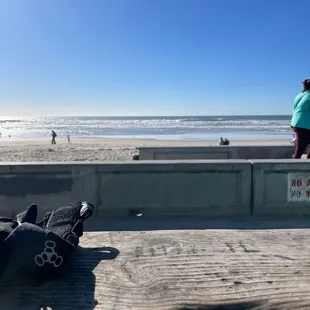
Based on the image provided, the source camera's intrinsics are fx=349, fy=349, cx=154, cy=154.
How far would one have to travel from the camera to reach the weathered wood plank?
243 cm

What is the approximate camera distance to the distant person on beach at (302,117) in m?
5.92

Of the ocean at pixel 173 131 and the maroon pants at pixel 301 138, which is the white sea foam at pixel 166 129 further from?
the maroon pants at pixel 301 138

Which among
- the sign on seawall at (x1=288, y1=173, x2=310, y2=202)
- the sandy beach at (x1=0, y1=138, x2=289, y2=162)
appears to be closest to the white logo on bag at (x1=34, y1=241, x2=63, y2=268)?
the sign on seawall at (x1=288, y1=173, x2=310, y2=202)

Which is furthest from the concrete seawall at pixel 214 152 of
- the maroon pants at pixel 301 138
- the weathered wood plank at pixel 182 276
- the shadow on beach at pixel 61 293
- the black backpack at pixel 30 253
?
the black backpack at pixel 30 253

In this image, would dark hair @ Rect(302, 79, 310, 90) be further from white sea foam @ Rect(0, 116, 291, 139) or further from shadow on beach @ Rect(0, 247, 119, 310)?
white sea foam @ Rect(0, 116, 291, 139)

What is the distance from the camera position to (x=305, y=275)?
2762 millimetres

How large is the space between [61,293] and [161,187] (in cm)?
224

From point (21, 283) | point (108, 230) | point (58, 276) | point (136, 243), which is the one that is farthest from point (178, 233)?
point (21, 283)

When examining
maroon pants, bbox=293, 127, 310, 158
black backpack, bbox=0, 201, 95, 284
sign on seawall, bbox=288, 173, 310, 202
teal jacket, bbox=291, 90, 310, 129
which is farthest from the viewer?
maroon pants, bbox=293, 127, 310, 158

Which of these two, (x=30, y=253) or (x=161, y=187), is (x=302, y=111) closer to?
(x=161, y=187)

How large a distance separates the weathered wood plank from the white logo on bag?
0.16 meters

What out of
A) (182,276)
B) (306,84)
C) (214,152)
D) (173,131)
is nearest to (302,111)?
(306,84)

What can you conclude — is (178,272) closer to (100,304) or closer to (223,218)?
(100,304)

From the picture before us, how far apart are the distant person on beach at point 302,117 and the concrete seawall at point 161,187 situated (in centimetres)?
174
